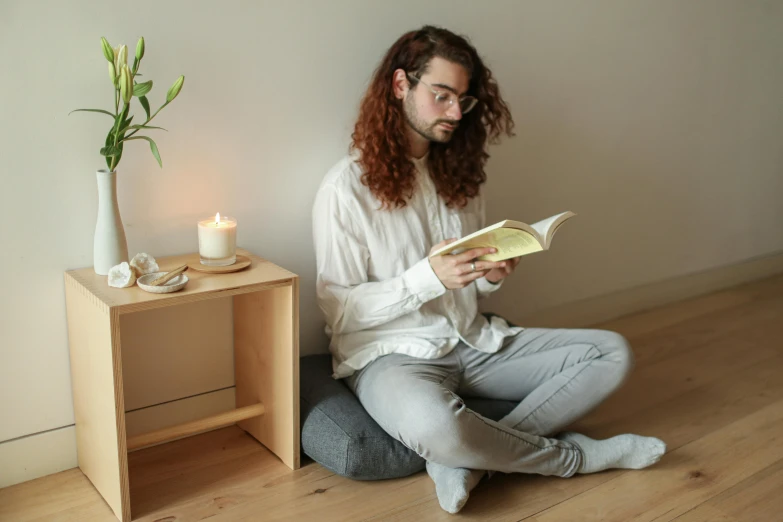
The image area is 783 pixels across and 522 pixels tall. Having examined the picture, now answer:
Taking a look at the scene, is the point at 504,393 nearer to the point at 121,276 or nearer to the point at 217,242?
the point at 217,242

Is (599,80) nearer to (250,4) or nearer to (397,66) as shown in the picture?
(397,66)

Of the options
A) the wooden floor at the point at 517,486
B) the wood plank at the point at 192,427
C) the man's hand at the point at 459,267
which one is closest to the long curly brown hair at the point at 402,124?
the man's hand at the point at 459,267

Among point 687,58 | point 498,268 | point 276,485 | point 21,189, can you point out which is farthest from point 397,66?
point 687,58

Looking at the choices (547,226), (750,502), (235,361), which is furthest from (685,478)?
(235,361)

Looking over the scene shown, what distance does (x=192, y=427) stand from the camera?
1882 mm

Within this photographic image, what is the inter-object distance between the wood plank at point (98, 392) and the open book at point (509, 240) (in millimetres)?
736

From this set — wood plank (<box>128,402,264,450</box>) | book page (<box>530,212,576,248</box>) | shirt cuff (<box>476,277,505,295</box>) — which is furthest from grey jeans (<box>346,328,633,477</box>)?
book page (<box>530,212,576,248</box>)

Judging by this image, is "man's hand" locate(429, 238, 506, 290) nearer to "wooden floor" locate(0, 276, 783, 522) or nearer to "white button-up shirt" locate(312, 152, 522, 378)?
"white button-up shirt" locate(312, 152, 522, 378)

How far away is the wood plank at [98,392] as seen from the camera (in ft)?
5.38

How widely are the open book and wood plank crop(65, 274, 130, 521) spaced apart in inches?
29.0

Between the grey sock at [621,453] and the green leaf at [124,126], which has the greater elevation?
the green leaf at [124,126]

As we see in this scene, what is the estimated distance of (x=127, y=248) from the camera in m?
1.85

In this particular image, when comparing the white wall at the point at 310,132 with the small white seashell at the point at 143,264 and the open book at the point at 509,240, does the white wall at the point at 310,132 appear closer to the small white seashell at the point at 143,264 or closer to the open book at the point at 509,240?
the small white seashell at the point at 143,264

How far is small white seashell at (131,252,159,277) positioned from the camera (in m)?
1.76
